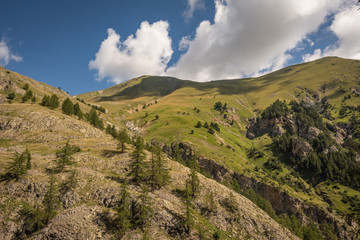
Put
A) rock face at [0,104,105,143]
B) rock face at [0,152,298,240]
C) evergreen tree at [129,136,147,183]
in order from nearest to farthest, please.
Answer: rock face at [0,152,298,240] → evergreen tree at [129,136,147,183] → rock face at [0,104,105,143]

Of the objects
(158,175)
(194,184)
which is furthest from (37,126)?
(194,184)

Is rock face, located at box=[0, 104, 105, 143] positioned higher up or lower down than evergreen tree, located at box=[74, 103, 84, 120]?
lower down

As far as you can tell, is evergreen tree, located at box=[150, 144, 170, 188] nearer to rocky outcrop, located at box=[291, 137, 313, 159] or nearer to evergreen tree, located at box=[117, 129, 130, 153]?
evergreen tree, located at box=[117, 129, 130, 153]

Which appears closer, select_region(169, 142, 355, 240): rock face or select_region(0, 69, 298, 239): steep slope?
select_region(0, 69, 298, 239): steep slope

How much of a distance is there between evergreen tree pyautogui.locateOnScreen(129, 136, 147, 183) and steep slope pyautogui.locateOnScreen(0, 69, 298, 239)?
2627mm

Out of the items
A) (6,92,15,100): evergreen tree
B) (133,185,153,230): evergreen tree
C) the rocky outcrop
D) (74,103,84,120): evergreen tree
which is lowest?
the rocky outcrop

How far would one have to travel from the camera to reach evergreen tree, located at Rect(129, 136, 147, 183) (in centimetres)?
5272

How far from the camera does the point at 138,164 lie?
172 feet

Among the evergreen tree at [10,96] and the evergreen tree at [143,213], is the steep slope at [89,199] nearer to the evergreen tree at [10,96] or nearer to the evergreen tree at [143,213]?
the evergreen tree at [143,213]

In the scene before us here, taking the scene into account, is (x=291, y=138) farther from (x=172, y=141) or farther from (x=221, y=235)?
(x=221, y=235)

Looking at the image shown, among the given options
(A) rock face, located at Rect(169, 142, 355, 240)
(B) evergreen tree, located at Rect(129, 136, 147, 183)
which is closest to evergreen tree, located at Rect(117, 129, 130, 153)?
(B) evergreen tree, located at Rect(129, 136, 147, 183)

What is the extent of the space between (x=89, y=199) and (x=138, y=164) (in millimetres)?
14998

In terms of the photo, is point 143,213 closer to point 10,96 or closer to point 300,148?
point 10,96

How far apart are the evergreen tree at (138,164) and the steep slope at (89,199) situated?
8.62 ft
